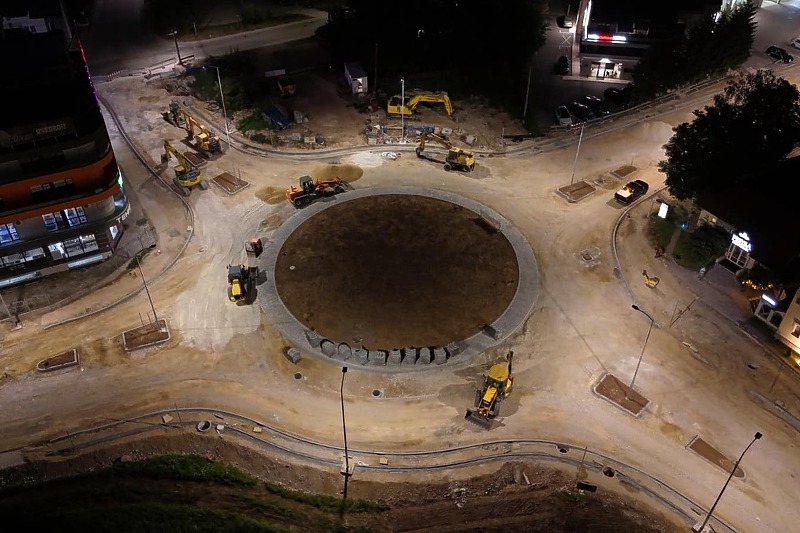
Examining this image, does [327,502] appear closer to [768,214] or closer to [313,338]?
[313,338]

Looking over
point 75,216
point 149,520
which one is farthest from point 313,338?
point 75,216

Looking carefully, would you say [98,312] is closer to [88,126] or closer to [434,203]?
[88,126]

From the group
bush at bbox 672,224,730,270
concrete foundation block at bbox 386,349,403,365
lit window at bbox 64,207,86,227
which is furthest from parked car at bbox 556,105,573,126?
lit window at bbox 64,207,86,227

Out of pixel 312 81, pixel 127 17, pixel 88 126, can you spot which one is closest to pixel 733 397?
pixel 88 126

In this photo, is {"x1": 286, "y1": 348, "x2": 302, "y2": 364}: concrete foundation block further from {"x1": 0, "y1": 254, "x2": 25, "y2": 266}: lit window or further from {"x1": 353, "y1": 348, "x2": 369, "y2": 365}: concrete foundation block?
{"x1": 0, "y1": 254, "x2": 25, "y2": 266}: lit window

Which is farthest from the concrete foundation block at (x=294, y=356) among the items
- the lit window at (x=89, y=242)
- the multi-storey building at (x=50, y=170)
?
the lit window at (x=89, y=242)
